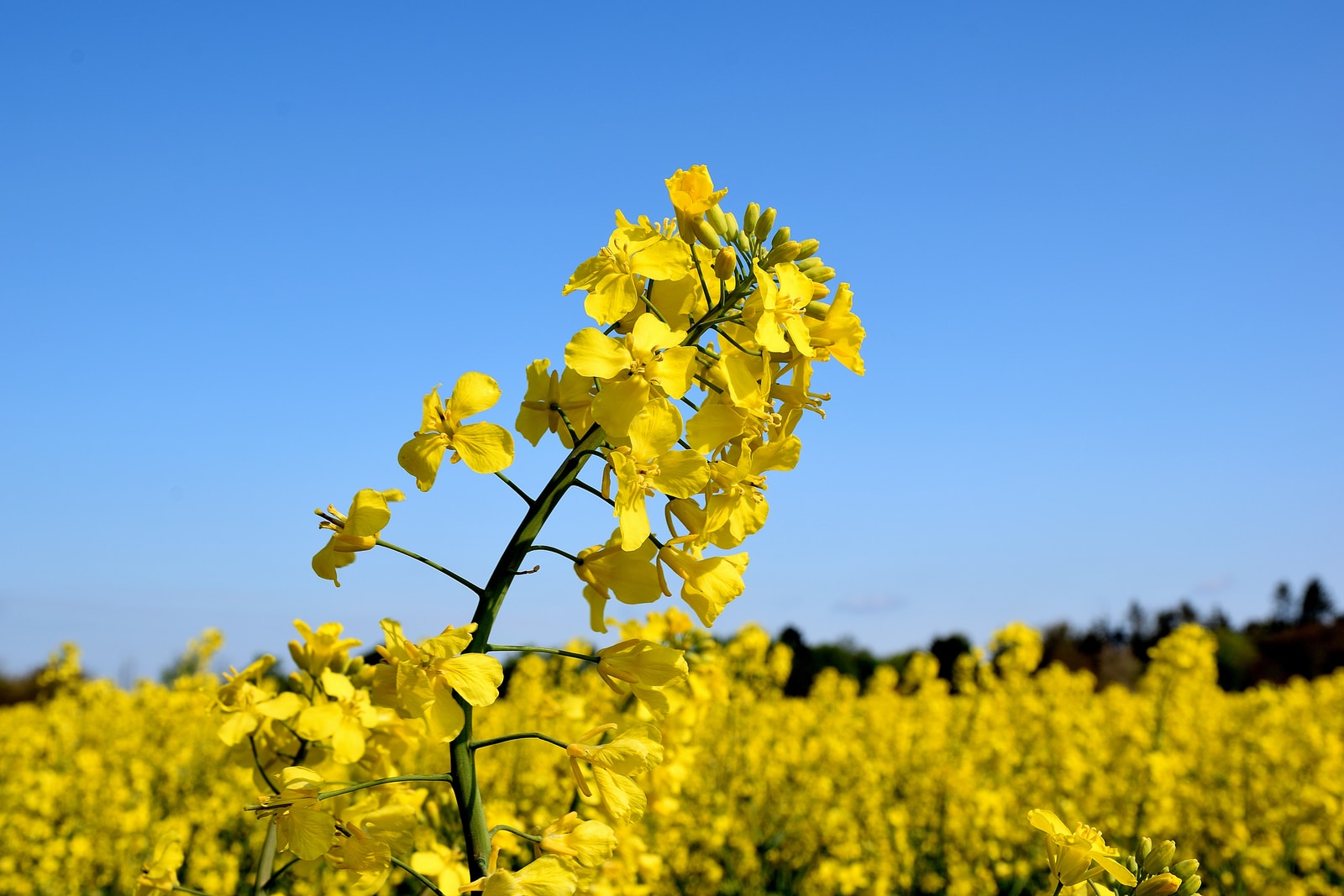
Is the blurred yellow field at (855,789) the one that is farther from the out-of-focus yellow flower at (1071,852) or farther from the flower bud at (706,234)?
the flower bud at (706,234)

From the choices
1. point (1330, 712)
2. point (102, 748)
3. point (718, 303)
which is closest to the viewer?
point (718, 303)

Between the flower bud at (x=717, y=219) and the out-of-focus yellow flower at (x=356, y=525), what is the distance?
2.29 ft

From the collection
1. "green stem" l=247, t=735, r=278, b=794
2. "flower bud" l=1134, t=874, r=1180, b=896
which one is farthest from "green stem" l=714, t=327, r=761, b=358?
"green stem" l=247, t=735, r=278, b=794

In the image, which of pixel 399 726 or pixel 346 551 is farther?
pixel 399 726

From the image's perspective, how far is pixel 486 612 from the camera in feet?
4.69

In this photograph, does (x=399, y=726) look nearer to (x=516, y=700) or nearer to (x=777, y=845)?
(x=777, y=845)

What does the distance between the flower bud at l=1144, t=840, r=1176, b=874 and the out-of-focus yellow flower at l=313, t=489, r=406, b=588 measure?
1329 millimetres

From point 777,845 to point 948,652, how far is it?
47.8 ft

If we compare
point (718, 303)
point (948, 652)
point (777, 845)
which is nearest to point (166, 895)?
point (718, 303)

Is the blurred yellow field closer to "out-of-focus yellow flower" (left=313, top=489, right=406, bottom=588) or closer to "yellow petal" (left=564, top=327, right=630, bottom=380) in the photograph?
"out-of-focus yellow flower" (left=313, top=489, right=406, bottom=588)

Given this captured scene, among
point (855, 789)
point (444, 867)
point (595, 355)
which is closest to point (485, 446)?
point (595, 355)

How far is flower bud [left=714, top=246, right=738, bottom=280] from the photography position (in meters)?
1.52

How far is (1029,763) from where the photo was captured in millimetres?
7480

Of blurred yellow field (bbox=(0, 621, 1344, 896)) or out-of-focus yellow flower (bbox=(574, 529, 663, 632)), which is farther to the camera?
blurred yellow field (bbox=(0, 621, 1344, 896))
